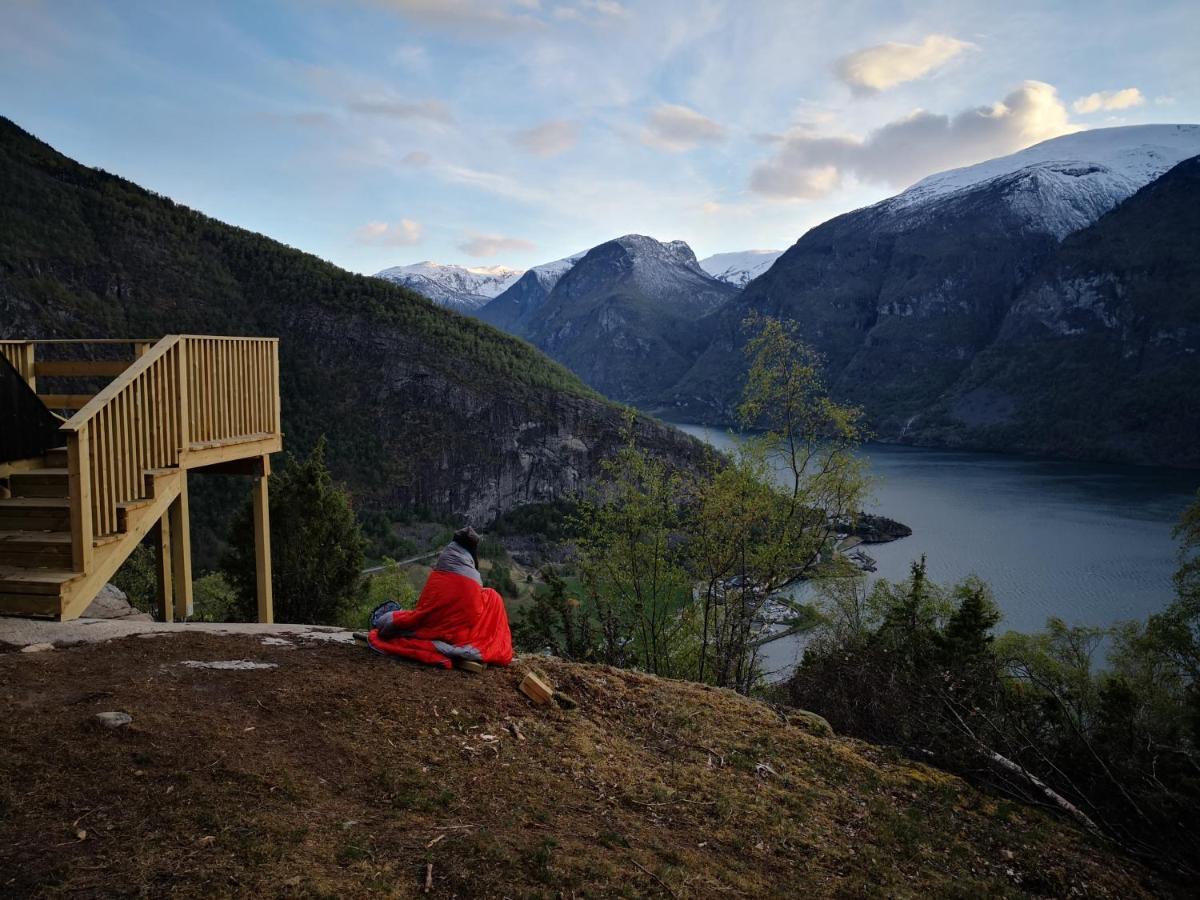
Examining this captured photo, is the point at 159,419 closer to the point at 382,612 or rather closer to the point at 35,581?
the point at 35,581

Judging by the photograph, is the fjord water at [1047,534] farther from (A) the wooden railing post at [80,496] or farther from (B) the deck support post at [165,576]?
(A) the wooden railing post at [80,496]

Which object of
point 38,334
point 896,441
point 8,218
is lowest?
point 896,441

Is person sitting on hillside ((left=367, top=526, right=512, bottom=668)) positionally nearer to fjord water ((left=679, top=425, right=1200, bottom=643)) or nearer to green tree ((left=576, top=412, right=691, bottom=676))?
green tree ((left=576, top=412, right=691, bottom=676))

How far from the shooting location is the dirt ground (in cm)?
328

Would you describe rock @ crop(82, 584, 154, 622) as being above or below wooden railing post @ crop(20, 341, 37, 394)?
below

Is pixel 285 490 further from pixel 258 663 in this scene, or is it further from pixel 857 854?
pixel 857 854

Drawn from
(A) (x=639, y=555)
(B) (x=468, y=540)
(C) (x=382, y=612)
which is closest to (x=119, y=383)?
(C) (x=382, y=612)

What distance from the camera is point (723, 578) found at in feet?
56.4

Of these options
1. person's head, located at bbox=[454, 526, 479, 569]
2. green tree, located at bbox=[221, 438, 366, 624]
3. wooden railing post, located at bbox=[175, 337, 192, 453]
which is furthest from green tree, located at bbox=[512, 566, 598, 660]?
wooden railing post, located at bbox=[175, 337, 192, 453]

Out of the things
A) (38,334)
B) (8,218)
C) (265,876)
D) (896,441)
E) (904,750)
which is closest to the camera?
(265,876)

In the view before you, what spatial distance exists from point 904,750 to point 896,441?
498 ft

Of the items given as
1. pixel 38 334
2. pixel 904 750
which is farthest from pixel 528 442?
pixel 904 750

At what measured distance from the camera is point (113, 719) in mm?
4168

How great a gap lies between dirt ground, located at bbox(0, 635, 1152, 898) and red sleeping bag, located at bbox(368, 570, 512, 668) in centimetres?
21
